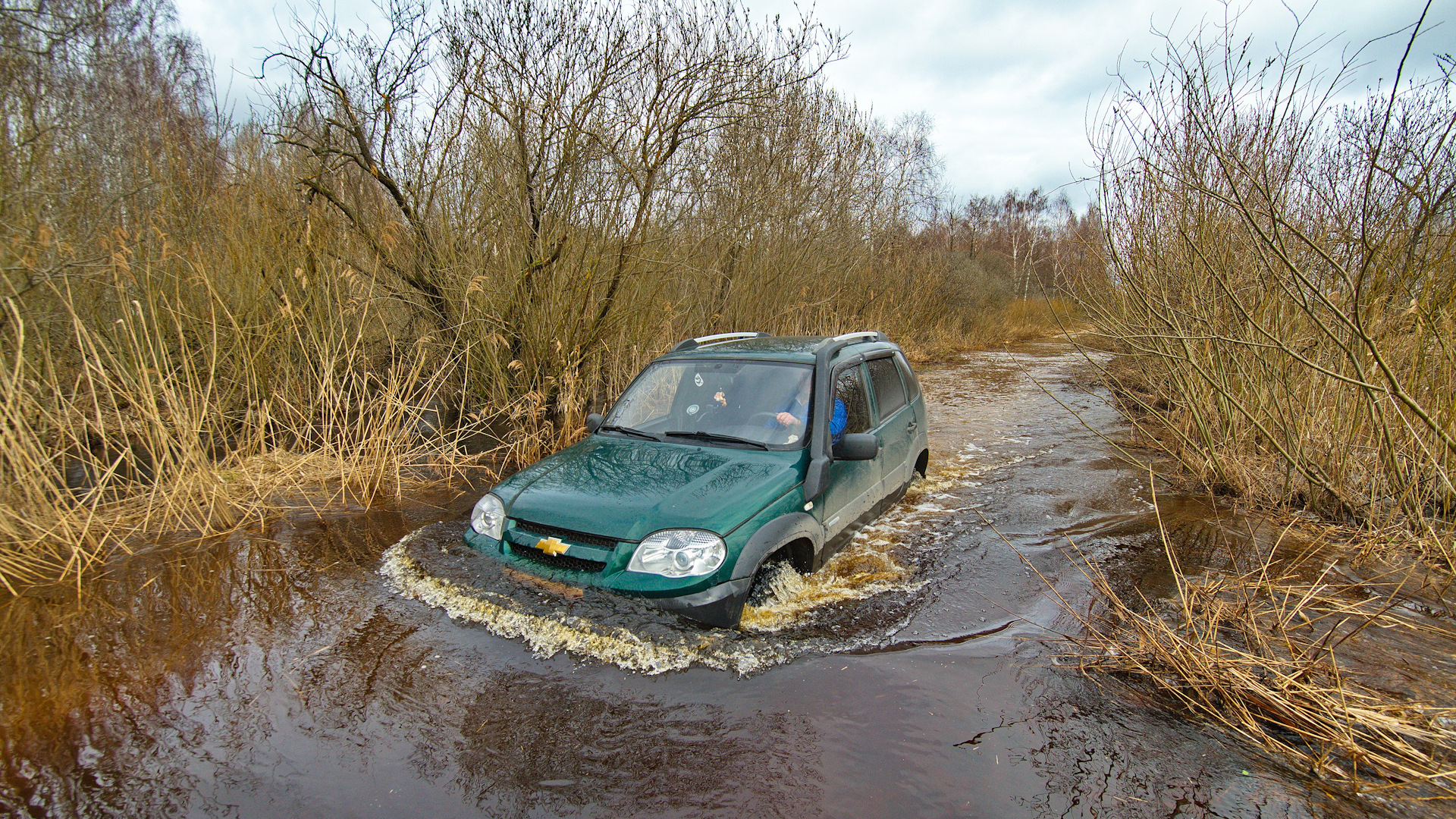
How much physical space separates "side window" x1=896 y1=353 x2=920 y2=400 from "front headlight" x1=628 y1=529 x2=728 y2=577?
3.07m

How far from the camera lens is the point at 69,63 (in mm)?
6391

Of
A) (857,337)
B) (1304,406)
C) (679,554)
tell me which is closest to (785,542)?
(679,554)

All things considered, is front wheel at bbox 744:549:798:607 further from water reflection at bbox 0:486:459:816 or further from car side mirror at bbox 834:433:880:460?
water reflection at bbox 0:486:459:816

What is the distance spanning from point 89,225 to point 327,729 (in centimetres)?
583

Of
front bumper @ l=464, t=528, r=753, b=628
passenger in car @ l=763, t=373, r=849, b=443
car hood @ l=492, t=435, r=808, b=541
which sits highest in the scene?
passenger in car @ l=763, t=373, r=849, b=443

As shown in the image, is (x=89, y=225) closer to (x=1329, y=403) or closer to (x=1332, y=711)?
(x=1332, y=711)

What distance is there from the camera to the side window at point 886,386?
5.20 metres

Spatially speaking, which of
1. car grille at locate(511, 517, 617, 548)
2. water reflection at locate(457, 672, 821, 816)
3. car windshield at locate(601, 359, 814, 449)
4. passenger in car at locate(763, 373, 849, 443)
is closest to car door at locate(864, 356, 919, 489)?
passenger in car at locate(763, 373, 849, 443)

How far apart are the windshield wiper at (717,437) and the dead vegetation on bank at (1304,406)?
2.01 metres

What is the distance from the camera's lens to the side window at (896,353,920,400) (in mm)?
5902

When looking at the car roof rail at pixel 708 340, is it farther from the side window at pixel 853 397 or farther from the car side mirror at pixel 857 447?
the car side mirror at pixel 857 447

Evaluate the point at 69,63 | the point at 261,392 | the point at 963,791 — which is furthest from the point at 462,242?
the point at 963,791

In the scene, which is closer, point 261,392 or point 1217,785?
point 1217,785

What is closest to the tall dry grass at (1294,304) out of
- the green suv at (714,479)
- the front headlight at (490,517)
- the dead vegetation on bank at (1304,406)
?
the dead vegetation on bank at (1304,406)
